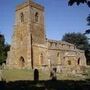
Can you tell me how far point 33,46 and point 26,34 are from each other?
3.16 metres

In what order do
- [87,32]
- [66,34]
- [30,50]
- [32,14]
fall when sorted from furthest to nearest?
[66,34]
[32,14]
[30,50]
[87,32]

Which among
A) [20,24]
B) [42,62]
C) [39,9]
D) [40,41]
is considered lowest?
[42,62]

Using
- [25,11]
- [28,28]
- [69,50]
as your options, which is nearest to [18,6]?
[25,11]

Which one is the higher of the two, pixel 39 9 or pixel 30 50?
pixel 39 9

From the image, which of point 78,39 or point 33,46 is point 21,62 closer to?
point 33,46

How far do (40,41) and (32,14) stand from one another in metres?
6.39

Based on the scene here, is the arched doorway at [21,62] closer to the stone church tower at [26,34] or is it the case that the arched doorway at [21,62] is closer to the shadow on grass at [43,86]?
the stone church tower at [26,34]

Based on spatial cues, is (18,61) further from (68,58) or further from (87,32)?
(87,32)

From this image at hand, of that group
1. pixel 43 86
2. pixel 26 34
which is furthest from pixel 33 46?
pixel 43 86

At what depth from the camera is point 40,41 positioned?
54.3 m

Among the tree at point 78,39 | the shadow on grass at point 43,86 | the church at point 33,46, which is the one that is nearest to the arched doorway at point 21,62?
the church at point 33,46

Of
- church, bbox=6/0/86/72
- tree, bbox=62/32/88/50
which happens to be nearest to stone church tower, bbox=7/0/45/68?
church, bbox=6/0/86/72

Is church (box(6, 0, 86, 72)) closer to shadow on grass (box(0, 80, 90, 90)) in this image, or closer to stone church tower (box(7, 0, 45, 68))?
stone church tower (box(7, 0, 45, 68))

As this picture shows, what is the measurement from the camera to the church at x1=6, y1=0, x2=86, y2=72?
1992 inches
